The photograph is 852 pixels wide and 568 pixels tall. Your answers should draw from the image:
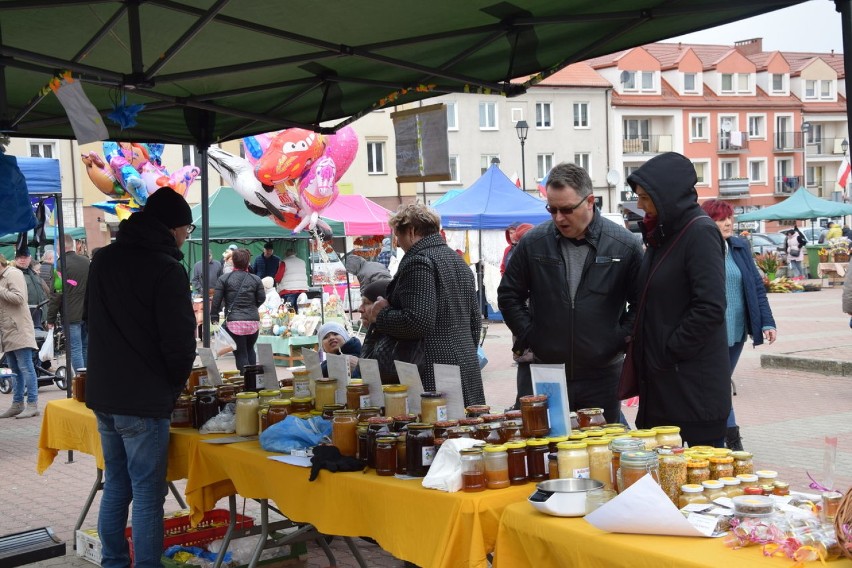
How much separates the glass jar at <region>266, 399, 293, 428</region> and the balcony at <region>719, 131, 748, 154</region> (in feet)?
185

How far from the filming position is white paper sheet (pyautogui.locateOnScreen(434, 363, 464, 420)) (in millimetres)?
3740

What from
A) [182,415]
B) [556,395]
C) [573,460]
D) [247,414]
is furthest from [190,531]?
[573,460]

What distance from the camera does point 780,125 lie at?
61.8m

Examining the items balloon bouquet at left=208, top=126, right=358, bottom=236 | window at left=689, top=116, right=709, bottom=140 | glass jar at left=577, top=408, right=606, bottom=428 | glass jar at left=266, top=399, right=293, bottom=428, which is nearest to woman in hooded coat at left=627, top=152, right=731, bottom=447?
glass jar at left=577, top=408, right=606, bottom=428

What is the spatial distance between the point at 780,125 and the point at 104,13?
63088 mm

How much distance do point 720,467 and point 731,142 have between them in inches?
2302

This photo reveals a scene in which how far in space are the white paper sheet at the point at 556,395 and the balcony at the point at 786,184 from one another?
61.4m

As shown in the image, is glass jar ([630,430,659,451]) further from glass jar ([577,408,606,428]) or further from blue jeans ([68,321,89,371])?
blue jeans ([68,321,89,371])

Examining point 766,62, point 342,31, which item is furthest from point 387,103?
point 766,62

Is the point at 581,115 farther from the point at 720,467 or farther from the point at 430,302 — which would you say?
the point at 720,467

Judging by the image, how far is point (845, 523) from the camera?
229 cm

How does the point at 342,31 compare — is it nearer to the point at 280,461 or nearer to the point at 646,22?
the point at 646,22

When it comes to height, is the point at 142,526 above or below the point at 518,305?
A: below

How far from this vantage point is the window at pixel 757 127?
2370 inches
